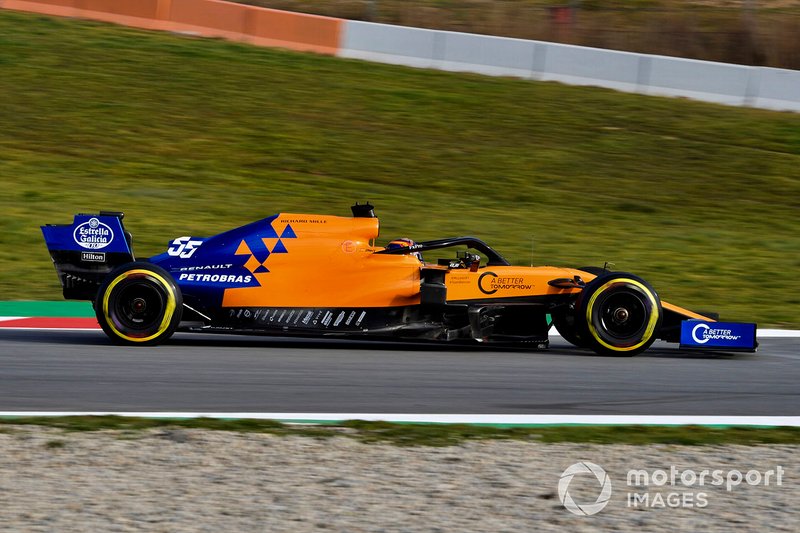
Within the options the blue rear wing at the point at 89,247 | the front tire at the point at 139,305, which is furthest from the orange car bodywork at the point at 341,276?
the blue rear wing at the point at 89,247

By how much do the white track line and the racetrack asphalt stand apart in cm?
12

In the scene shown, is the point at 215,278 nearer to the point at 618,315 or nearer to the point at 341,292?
the point at 341,292

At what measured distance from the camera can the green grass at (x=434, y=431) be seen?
6359mm

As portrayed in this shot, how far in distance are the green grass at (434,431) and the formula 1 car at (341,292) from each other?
2.27 metres

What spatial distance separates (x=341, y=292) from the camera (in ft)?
29.1

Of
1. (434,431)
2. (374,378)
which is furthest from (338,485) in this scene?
(374,378)

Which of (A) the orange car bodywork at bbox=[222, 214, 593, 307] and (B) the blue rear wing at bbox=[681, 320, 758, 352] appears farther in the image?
(B) the blue rear wing at bbox=[681, 320, 758, 352]

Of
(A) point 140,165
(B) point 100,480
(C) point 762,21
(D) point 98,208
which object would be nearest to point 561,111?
(C) point 762,21

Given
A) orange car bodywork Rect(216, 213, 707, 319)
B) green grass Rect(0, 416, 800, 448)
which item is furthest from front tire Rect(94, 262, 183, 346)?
green grass Rect(0, 416, 800, 448)

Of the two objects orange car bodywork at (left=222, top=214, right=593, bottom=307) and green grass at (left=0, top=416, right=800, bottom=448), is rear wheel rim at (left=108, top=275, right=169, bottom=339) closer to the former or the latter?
orange car bodywork at (left=222, top=214, right=593, bottom=307)

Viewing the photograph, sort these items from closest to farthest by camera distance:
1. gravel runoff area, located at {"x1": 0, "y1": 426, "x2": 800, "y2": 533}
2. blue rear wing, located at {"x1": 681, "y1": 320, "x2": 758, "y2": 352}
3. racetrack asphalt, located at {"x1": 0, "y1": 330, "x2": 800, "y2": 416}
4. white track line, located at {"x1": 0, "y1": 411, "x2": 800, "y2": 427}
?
gravel runoff area, located at {"x1": 0, "y1": 426, "x2": 800, "y2": 533}, white track line, located at {"x1": 0, "y1": 411, "x2": 800, "y2": 427}, racetrack asphalt, located at {"x1": 0, "y1": 330, "x2": 800, "y2": 416}, blue rear wing, located at {"x1": 681, "y1": 320, "x2": 758, "y2": 352}

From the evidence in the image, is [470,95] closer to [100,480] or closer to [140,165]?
[140,165]

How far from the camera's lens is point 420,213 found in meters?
15.6

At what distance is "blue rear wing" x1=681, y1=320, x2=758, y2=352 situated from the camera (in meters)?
9.01
